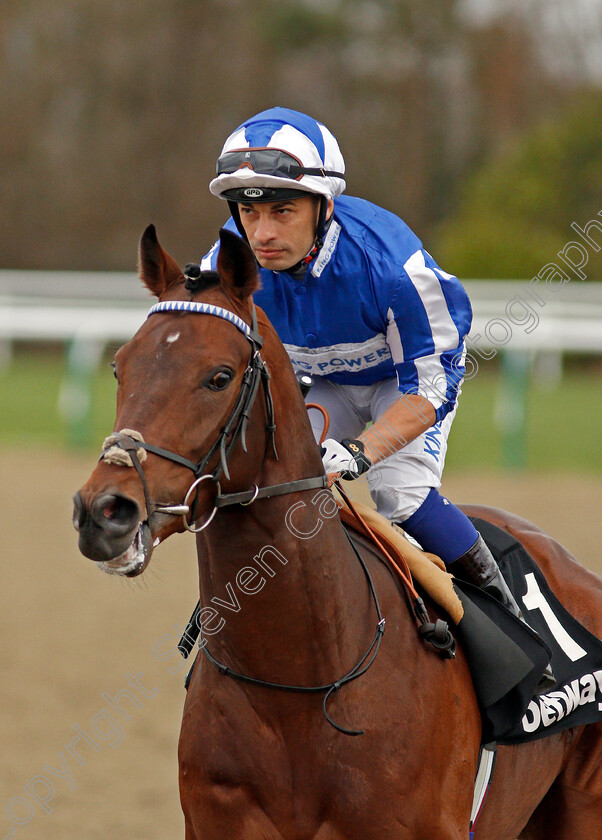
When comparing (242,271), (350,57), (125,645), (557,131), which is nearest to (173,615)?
(125,645)

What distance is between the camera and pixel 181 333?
2506 mm

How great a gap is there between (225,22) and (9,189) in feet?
26.6

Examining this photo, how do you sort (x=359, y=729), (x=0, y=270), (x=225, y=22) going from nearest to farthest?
(x=359, y=729) < (x=0, y=270) < (x=225, y=22)

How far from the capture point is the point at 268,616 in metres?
2.77

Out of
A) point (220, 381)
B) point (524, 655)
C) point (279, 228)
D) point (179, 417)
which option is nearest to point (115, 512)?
point (179, 417)

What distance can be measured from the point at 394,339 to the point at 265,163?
67 cm

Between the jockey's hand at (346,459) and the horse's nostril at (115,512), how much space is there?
0.79 meters

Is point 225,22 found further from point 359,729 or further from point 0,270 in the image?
point 359,729

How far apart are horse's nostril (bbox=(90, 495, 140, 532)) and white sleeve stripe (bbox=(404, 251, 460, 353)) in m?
1.28

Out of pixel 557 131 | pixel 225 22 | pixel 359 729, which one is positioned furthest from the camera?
pixel 225 22

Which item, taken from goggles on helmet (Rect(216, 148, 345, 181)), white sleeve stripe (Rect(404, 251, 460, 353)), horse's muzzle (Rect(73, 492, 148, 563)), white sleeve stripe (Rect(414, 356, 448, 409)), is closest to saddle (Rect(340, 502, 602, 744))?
white sleeve stripe (Rect(414, 356, 448, 409))

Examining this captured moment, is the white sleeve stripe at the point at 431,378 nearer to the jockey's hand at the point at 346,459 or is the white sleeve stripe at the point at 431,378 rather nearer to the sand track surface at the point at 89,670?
the jockey's hand at the point at 346,459

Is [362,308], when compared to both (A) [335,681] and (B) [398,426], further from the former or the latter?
(A) [335,681]

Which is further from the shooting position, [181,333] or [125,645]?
[125,645]
